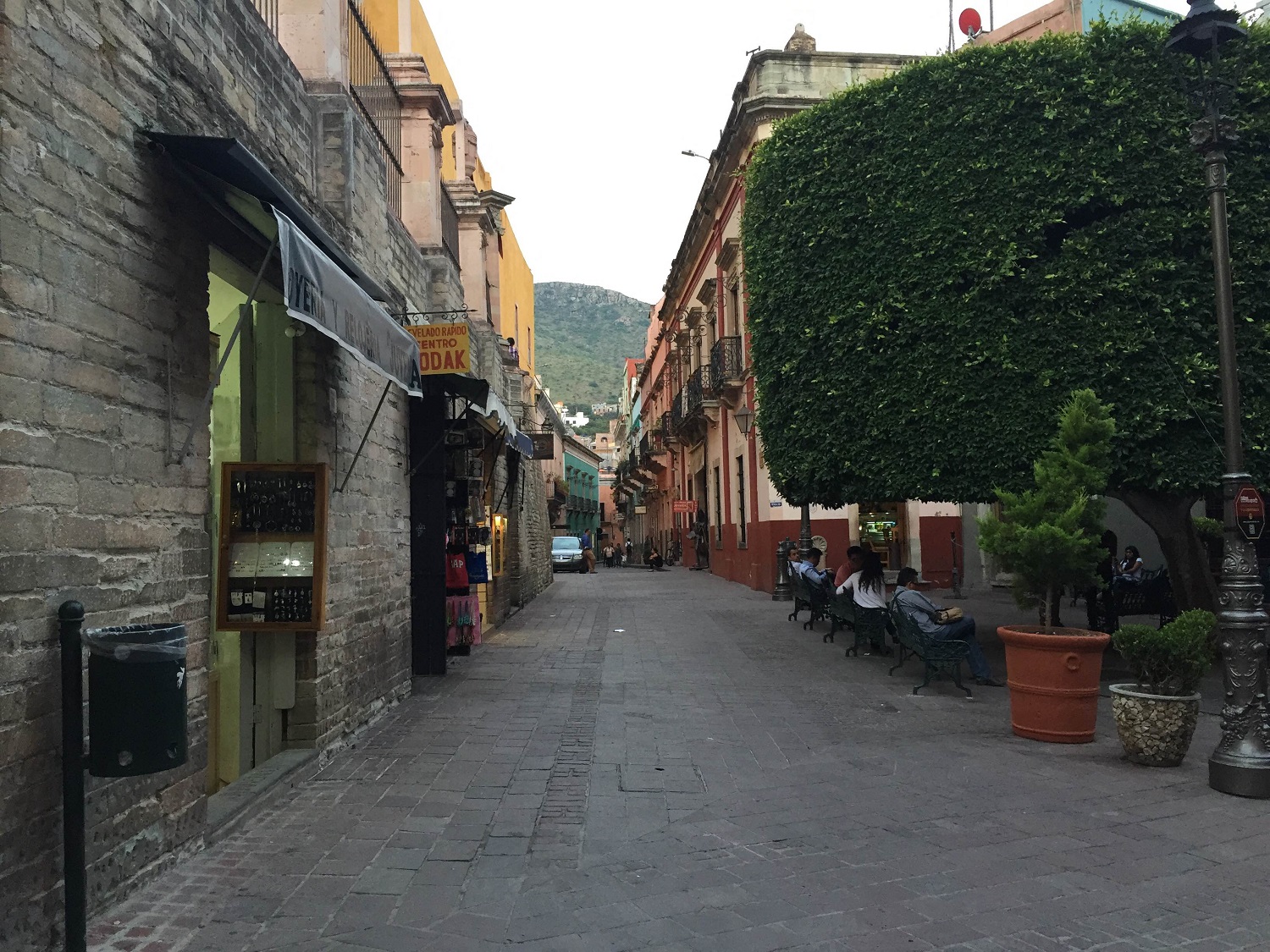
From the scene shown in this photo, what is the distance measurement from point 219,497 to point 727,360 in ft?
65.0

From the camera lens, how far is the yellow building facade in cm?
1205

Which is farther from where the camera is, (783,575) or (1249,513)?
(783,575)

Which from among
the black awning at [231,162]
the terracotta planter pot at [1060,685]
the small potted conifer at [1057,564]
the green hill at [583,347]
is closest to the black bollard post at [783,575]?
the small potted conifer at [1057,564]

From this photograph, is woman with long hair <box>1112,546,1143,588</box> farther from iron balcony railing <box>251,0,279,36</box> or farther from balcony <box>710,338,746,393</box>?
iron balcony railing <box>251,0,279,36</box>

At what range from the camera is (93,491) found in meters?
3.69

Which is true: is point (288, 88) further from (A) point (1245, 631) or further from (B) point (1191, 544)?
(B) point (1191, 544)

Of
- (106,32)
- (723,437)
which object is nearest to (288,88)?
(106,32)

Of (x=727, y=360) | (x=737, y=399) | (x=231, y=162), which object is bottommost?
(x=231, y=162)

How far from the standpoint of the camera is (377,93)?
362 inches

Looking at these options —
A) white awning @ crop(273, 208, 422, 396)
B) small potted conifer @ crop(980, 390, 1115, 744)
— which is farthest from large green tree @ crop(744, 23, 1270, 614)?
white awning @ crop(273, 208, 422, 396)

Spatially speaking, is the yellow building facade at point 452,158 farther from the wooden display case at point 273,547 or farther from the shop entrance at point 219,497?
the wooden display case at point 273,547

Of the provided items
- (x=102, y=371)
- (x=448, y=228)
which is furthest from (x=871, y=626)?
(x=102, y=371)

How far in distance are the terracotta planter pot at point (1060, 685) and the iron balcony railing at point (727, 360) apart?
58.5 ft

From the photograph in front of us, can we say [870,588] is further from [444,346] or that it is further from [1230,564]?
[444,346]
